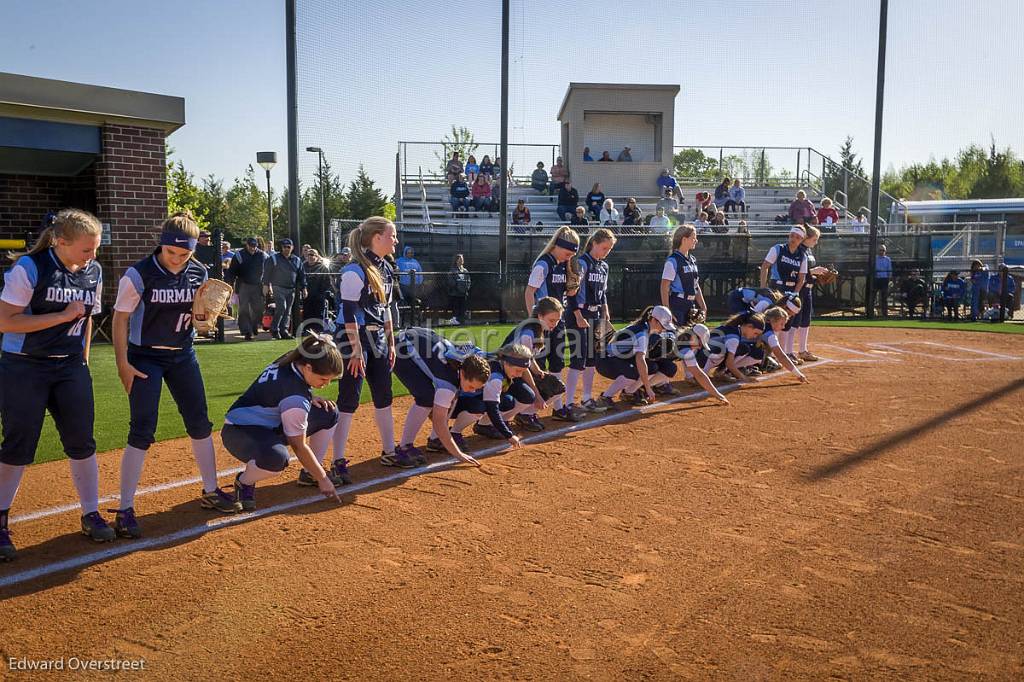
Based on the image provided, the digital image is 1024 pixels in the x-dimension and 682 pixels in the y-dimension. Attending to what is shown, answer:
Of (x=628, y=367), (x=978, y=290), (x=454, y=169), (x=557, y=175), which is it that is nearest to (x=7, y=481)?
(x=628, y=367)

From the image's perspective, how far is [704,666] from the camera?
346 cm

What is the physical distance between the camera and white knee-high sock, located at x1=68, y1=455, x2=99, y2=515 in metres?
4.84

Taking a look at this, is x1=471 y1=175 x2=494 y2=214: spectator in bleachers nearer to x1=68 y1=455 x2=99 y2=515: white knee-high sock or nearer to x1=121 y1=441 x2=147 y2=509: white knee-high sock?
x1=121 y1=441 x2=147 y2=509: white knee-high sock

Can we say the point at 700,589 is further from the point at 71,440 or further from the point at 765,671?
the point at 71,440

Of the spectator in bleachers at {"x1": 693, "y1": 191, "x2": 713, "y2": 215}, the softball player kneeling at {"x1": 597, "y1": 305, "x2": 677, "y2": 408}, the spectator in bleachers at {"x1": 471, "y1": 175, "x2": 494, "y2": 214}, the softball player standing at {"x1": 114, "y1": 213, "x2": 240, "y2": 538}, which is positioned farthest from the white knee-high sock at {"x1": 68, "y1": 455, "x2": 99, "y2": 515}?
the spectator in bleachers at {"x1": 693, "y1": 191, "x2": 713, "y2": 215}

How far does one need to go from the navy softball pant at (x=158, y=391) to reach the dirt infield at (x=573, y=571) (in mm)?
611

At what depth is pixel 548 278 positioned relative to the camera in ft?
27.9

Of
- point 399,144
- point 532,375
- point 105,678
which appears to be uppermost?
point 399,144

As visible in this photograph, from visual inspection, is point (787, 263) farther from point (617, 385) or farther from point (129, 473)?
point (129, 473)

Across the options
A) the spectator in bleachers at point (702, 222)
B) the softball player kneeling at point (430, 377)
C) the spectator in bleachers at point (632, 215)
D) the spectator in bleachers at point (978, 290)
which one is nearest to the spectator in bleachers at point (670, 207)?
the spectator in bleachers at point (702, 222)

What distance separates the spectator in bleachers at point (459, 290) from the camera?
1844 centimetres

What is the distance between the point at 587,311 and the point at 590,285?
286 millimetres

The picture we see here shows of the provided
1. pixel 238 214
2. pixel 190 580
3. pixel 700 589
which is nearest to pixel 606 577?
pixel 700 589

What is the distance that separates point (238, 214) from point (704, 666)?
63.0 m
